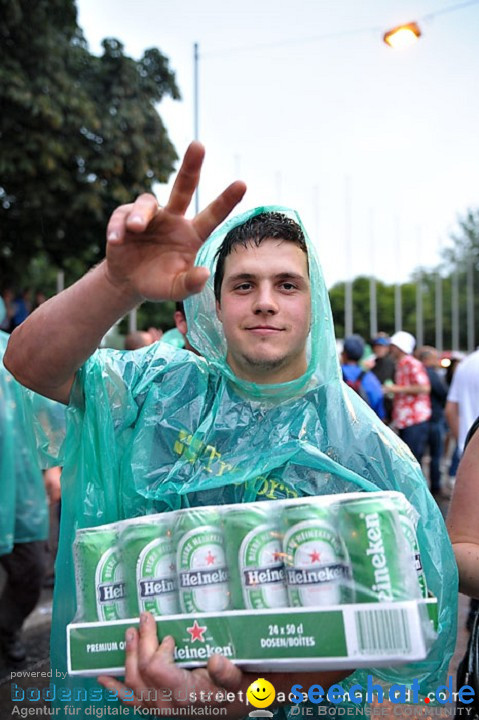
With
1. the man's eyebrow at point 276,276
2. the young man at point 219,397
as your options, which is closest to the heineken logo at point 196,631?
the young man at point 219,397

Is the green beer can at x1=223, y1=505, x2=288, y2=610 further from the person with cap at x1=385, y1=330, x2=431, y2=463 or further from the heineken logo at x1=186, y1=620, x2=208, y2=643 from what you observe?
the person with cap at x1=385, y1=330, x2=431, y2=463

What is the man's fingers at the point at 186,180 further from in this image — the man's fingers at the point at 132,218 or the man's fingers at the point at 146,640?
the man's fingers at the point at 146,640

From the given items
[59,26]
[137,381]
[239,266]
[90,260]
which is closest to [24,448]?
[137,381]

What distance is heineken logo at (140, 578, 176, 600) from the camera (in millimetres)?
1133

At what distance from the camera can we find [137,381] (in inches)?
61.0

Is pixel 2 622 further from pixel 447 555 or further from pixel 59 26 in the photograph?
pixel 59 26

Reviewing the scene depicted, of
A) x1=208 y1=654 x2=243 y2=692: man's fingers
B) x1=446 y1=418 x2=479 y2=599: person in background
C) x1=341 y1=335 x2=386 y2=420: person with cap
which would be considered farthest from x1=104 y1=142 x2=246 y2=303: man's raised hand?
x1=341 y1=335 x2=386 y2=420: person with cap

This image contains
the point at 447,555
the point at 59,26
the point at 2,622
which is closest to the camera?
the point at 447,555

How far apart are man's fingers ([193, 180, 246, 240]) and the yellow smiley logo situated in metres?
0.83

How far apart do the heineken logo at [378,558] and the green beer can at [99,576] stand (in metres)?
0.46

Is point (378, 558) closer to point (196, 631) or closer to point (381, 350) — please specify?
point (196, 631)

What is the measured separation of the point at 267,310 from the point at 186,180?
41 cm

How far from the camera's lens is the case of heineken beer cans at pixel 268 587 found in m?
1.02

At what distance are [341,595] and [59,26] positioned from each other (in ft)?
31.6
